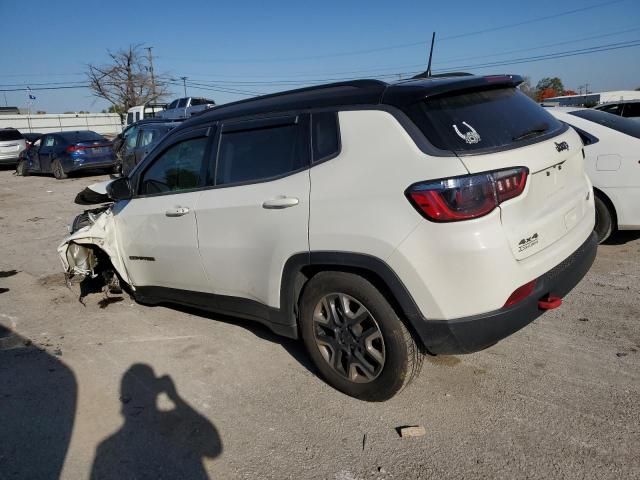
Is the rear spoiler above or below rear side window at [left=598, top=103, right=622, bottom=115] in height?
above

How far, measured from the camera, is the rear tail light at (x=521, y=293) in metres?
2.60

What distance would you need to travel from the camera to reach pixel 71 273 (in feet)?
16.4

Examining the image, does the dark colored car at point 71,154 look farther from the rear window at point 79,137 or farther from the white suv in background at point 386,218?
the white suv in background at point 386,218

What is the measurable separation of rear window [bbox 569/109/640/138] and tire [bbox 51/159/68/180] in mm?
15622

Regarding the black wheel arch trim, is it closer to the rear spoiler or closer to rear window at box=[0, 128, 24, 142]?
the rear spoiler

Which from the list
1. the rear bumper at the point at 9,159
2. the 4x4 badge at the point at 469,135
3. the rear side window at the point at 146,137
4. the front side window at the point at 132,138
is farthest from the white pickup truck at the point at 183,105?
the 4x4 badge at the point at 469,135

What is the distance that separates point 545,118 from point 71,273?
446cm

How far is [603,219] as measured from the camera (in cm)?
531

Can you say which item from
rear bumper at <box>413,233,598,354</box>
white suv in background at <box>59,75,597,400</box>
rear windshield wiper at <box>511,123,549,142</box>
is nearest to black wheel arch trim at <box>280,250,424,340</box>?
white suv in background at <box>59,75,597,400</box>

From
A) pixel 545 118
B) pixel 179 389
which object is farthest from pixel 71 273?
pixel 545 118

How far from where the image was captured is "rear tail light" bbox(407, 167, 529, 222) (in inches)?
A: 97.9

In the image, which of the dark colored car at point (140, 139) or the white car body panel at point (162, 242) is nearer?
the white car body panel at point (162, 242)

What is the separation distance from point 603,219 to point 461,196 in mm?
3641

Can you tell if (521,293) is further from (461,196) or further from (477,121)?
(477,121)
